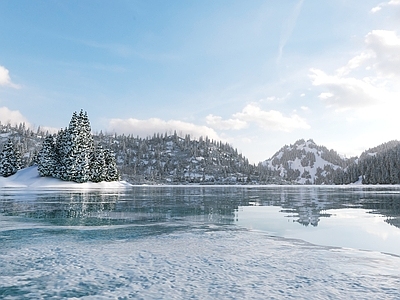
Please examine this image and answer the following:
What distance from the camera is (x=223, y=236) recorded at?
12711 mm

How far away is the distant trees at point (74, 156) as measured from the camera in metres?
77.9

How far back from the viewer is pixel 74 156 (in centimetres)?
7775

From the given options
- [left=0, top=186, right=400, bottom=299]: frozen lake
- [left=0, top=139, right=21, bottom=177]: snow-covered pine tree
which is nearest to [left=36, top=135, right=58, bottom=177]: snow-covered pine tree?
[left=0, top=139, right=21, bottom=177]: snow-covered pine tree

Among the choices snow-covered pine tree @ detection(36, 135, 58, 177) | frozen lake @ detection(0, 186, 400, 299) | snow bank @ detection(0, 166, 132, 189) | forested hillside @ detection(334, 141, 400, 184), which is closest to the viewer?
frozen lake @ detection(0, 186, 400, 299)

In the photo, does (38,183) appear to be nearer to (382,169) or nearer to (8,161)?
(8,161)

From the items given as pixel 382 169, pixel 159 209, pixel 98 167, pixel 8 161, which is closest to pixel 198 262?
pixel 159 209

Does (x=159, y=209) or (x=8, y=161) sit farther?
(x=8, y=161)

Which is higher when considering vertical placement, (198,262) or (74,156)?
(74,156)

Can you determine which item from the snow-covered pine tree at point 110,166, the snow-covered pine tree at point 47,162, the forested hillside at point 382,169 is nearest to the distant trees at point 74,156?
the snow-covered pine tree at point 47,162

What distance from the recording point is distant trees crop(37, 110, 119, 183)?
77938 mm

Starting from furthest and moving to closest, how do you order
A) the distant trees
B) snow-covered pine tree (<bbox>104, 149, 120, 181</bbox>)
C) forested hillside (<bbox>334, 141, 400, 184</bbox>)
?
1. forested hillside (<bbox>334, 141, 400, 184</bbox>)
2. snow-covered pine tree (<bbox>104, 149, 120, 181</bbox>)
3. the distant trees

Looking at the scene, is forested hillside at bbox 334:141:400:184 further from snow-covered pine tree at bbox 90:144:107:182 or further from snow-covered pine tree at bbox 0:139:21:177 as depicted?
snow-covered pine tree at bbox 0:139:21:177

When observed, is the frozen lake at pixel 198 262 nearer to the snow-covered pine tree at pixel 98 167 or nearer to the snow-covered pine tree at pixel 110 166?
the snow-covered pine tree at pixel 98 167

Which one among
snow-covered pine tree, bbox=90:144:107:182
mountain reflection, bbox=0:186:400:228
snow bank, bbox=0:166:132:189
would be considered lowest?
mountain reflection, bbox=0:186:400:228
